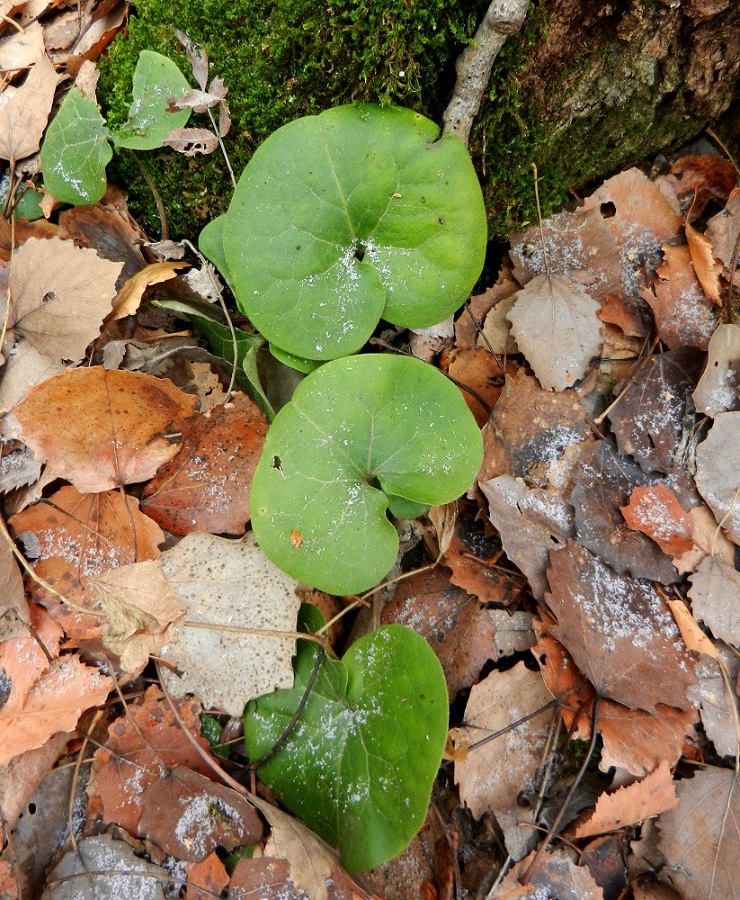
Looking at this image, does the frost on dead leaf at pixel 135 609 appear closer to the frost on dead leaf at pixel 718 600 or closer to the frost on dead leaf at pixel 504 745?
the frost on dead leaf at pixel 504 745

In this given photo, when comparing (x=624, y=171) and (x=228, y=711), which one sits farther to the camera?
(x=624, y=171)

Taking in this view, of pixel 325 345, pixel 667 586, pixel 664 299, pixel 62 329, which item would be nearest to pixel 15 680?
pixel 62 329

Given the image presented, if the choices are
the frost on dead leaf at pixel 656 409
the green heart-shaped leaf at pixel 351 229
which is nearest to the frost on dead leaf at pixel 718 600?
the frost on dead leaf at pixel 656 409

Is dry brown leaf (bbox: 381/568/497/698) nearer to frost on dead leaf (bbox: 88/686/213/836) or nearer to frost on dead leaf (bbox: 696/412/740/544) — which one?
frost on dead leaf (bbox: 88/686/213/836)

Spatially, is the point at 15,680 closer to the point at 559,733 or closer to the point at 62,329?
the point at 62,329

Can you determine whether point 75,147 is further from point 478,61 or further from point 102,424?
point 478,61

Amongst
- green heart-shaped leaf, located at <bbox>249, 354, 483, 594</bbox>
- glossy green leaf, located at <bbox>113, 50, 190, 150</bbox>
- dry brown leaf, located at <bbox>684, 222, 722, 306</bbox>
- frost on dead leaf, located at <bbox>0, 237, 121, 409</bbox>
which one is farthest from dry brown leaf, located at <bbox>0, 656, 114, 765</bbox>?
dry brown leaf, located at <bbox>684, 222, 722, 306</bbox>
